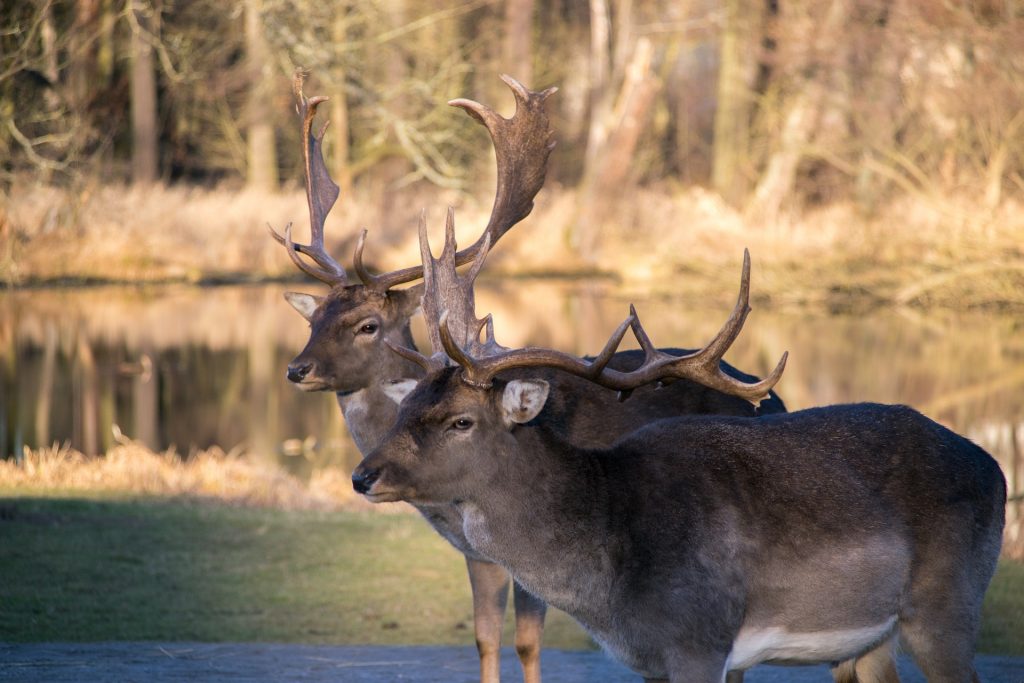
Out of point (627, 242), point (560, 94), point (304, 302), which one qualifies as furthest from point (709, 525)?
point (560, 94)

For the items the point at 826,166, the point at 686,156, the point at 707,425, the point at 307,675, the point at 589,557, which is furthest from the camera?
the point at 686,156

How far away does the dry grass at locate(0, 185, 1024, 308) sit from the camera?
57.1ft

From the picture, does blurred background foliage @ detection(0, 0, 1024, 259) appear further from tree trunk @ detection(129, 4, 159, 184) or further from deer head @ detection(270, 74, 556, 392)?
deer head @ detection(270, 74, 556, 392)

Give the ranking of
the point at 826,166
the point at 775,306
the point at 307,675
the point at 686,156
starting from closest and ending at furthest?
the point at 307,675, the point at 775,306, the point at 826,166, the point at 686,156

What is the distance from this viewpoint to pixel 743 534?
5.26 m

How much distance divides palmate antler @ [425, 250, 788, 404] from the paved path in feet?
6.56

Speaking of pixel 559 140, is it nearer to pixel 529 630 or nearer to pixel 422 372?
pixel 422 372

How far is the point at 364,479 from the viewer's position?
512 centimetres

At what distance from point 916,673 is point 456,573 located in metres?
3.42

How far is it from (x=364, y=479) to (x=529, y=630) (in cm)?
206

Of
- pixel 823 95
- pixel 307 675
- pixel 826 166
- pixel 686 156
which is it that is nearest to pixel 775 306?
pixel 823 95

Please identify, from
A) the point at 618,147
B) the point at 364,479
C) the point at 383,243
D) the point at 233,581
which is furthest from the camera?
the point at 618,147

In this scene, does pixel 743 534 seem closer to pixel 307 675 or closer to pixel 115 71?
pixel 307 675

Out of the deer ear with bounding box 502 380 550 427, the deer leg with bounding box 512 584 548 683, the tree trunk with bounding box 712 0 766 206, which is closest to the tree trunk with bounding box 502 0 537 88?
the tree trunk with bounding box 712 0 766 206
